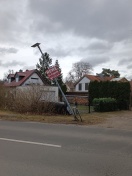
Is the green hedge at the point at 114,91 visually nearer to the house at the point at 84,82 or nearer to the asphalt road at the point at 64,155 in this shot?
the asphalt road at the point at 64,155

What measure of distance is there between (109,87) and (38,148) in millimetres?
26956

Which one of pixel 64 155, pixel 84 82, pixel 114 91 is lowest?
pixel 64 155

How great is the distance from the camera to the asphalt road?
621cm

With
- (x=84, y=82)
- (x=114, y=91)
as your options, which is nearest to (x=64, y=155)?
(x=114, y=91)

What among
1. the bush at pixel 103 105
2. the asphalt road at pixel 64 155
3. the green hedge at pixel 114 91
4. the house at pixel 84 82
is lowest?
the asphalt road at pixel 64 155

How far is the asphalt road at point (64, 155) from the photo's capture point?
6.21 meters

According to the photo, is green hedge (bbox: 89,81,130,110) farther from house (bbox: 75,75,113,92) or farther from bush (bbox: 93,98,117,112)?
house (bbox: 75,75,113,92)

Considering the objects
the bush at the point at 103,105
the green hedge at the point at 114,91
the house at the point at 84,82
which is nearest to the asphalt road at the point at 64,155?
the bush at the point at 103,105

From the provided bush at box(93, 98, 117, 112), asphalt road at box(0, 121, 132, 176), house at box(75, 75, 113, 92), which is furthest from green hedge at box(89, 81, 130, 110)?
house at box(75, 75, 113, 92)

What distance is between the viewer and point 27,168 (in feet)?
20.8

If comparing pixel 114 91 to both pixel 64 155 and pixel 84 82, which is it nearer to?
pixel 64 155

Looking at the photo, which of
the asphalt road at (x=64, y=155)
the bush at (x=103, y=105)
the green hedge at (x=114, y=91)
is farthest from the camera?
the green hedge at (x=114, y=91)

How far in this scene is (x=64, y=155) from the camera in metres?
7.69

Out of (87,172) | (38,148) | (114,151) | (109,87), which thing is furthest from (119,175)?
(109,87)
